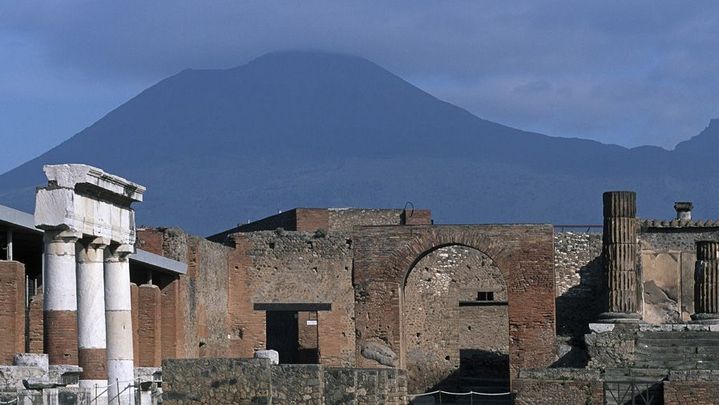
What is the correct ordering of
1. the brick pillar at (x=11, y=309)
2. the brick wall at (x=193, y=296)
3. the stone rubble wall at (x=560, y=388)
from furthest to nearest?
the brick wall at (x=193, y=296) → the stone rubble wall at (x=560, y=388) → the brick pillar at (x=11, y=309)

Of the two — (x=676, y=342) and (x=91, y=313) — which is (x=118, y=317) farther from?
(x=676, y=342)

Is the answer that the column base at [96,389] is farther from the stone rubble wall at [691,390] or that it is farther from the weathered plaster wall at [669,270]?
the weathered plaster wall at [669,270]

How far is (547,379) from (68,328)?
10.6 metres

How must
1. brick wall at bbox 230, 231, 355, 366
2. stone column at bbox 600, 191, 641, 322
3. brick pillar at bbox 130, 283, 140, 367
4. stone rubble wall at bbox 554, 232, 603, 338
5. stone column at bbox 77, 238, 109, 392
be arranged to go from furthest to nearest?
1. stone rubble wall at bbox 554, 232, 603, 338
2. brick wall at bbox 230, 231, 355, 366
3. stone column at bbox 600, 191, 641, 322
4. brick pillar at bbox 130, 283, 140, 367
5. stone column at bbox 77, 238, 109, 392

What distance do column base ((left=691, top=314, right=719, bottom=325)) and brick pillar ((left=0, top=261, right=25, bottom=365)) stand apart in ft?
50.3

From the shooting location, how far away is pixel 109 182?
97.7 feet

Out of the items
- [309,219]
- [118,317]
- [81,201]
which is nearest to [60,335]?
[81,201]

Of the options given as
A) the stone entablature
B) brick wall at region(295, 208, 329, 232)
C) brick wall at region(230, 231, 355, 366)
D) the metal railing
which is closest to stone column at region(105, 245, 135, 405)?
the stone entablature

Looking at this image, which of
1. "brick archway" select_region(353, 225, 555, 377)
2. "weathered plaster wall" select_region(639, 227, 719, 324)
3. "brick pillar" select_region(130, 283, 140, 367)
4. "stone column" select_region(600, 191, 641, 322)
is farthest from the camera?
"weathered plaster wall" select_region(639, 227, 719, 324)

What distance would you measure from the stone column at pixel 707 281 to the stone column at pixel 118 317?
14186 millimetres

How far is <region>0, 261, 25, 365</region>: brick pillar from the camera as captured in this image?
30.2 metres

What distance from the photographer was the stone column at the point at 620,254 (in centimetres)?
4044

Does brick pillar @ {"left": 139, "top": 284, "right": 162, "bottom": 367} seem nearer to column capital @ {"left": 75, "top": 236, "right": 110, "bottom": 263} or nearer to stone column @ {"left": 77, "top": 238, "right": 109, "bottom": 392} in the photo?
stone column @ {"left": 77, "top": 238, "right": 109, "bottom": 392}

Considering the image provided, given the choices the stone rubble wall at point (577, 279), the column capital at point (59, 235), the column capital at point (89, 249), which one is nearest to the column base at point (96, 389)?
the column capital at point (89, 249)
